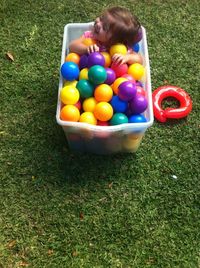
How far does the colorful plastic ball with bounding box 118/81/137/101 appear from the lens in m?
1.36

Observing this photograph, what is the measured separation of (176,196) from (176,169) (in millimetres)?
115

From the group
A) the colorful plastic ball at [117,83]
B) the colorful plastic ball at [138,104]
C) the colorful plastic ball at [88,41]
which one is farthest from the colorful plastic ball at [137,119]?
the colorful plastic ball at [88,41]


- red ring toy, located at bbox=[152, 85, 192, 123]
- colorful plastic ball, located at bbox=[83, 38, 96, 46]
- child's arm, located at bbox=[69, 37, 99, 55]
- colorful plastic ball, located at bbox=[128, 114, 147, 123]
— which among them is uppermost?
colorful plastic ball, located at bbox=[83, 38, 96, 46]

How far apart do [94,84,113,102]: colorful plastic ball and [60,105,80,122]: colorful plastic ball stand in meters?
0.10

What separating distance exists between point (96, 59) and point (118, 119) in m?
0.23

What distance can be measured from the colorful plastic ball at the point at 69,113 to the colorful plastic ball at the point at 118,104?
0.14m

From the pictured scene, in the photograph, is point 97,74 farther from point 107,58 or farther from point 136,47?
point 136,47

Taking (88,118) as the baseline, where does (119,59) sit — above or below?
above

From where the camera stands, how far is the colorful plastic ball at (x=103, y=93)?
1395 mm

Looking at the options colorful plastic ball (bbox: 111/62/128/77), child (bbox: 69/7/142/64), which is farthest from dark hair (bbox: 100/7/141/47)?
colorful plastic ball (bbox: 111/62/128/77)

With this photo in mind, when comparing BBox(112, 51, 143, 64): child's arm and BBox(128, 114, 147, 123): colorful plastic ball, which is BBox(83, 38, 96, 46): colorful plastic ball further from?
BBox(128, 114, 147, 123): colorful plastic ball

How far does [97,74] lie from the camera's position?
1358 mm

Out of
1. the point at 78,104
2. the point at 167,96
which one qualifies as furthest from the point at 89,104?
the point at 167,96

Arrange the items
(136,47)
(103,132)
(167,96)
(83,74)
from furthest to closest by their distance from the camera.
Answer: (167,96), (136,47), (83,74), (103,132)
